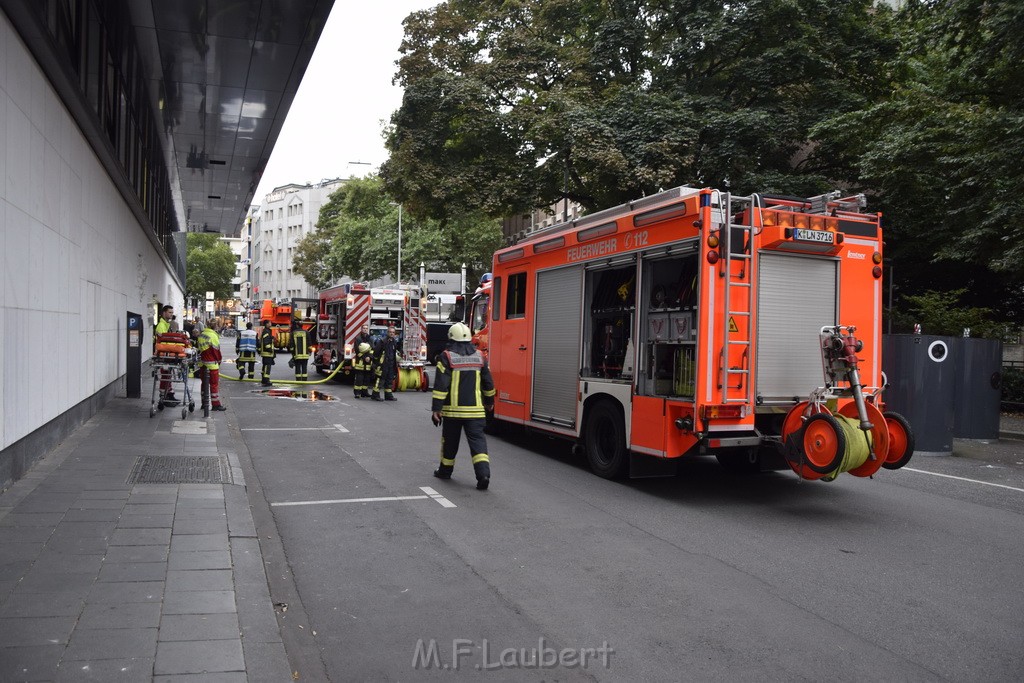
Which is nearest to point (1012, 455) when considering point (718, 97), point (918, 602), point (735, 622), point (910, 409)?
point (910, 409)

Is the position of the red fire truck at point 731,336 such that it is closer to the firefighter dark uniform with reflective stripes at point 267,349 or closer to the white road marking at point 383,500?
the white road marking at point 383,500

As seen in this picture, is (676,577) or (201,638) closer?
(201,638)

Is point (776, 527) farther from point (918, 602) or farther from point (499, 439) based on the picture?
point (499, 439)

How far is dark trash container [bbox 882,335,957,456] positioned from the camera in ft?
39.5

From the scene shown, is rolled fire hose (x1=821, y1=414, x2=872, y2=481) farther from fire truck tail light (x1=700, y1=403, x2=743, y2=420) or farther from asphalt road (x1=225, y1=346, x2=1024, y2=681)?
fire truck tail light (x1=700, y1=403, x2=743, y2=420)

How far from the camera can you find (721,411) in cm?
776

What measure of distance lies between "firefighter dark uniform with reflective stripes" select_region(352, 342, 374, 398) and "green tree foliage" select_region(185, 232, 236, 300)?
198 feet

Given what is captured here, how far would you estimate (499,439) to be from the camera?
1243 cm

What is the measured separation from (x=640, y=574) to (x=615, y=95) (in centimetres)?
1805

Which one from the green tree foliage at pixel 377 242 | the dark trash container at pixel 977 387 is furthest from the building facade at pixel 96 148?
the green tree foliage at pixel 377 242

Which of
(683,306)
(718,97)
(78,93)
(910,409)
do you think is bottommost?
(910,409)

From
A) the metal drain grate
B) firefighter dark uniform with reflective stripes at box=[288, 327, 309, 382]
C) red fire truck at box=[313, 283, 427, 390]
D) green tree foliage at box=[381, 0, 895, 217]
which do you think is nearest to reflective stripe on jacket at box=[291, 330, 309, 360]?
firefighter dark uniform with reflective stripes at box=[288, 327, 309, 382]

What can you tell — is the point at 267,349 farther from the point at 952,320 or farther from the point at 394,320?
the point at 952,320

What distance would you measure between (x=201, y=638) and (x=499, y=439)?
8.47m
